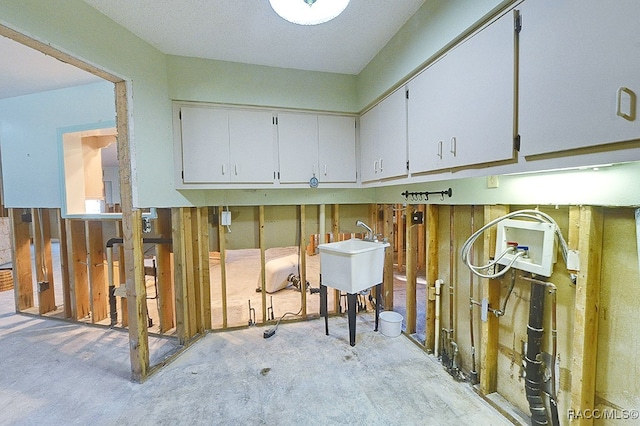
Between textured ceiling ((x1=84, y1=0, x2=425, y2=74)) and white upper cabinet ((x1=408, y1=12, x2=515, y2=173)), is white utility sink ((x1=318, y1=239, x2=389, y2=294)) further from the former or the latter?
textured ceiling ((x1=84, y1=0, x2=425, y2=74))

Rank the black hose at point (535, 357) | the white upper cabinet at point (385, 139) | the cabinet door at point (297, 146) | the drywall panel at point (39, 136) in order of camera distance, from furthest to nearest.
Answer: the drywall panel at point (39, 136) < the cabinet door at point (297, 146) < the white upper cabinet at point (385, 139) < the black hose at point (535, 357)

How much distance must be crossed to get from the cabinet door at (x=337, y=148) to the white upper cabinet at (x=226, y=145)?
485 mm

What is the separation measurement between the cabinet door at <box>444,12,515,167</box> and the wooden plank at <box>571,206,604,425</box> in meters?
0.51

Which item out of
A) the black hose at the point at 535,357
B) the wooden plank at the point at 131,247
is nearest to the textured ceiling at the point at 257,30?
the wooden plank at the point at 131,247

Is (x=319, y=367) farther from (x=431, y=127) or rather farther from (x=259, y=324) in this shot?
(x=431, y=127)

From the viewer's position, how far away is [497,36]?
1.21 m

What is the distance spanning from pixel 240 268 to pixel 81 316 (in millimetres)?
2968

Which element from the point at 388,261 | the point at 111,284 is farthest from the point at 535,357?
the point at 111,284

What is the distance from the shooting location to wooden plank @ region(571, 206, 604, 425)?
1.23 meters

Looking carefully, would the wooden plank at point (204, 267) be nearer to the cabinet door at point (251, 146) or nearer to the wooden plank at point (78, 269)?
the cabinet door at point (251, 146)

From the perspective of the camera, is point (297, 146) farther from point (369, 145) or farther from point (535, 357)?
point (535, 357)

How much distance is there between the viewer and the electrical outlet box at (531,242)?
137cm

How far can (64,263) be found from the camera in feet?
10.5

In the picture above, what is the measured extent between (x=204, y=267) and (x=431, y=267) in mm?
2192
